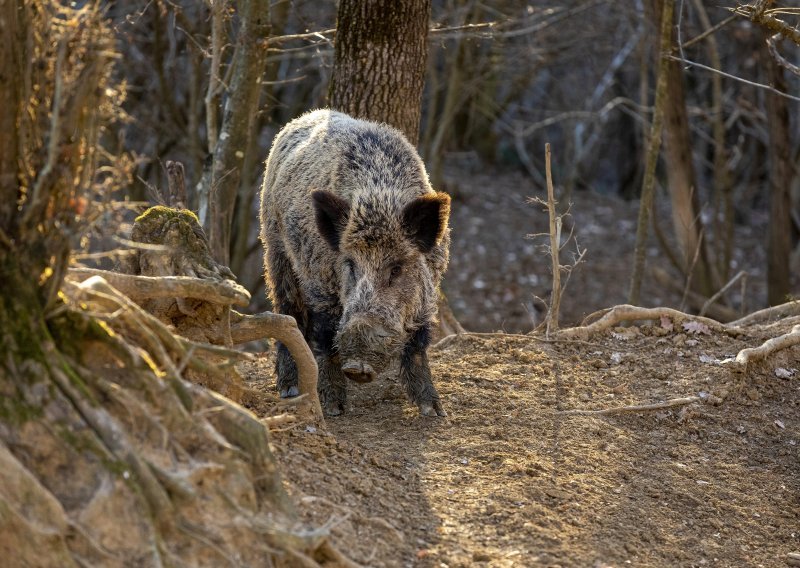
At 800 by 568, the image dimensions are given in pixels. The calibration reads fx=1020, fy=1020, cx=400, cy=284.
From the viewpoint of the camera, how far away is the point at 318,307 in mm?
7004

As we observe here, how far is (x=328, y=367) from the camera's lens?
22.7 ft

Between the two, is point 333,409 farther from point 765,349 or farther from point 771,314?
point 771,314

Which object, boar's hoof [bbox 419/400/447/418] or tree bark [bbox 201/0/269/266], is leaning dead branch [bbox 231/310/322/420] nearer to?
boar's hoof [bbox 419/400/447/418]

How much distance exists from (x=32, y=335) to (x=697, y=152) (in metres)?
20.1

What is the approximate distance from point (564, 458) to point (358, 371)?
53.3 inches

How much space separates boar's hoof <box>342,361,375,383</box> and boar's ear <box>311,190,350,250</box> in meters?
0.87

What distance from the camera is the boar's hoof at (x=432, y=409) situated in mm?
6637

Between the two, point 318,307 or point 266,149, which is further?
point 266,149

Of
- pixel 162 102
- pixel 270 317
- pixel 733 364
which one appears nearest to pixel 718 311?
pixel 733 364

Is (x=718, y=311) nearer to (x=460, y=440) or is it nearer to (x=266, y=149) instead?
(x=266, y=149)

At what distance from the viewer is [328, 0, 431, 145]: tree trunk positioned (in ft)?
26.2

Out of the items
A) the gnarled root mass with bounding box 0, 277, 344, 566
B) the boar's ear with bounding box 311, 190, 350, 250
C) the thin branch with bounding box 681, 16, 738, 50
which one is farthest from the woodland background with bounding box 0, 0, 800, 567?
the boar's ear with bounding box 311, 190, 350, 250

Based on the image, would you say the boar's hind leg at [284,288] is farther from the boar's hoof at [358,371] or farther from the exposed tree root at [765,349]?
the exposed tree root at [765,349]

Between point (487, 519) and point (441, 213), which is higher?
point (441, 213)
